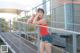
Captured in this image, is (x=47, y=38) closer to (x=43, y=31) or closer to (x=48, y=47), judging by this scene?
(x=43, y=31)

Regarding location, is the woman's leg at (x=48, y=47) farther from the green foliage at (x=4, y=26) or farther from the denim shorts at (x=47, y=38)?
the green foliage at (x=4, y=26)

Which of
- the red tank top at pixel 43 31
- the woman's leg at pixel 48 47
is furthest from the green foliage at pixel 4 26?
the woman's leg at pixel 48 47

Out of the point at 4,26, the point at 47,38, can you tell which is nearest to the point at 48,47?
the point at 47,38

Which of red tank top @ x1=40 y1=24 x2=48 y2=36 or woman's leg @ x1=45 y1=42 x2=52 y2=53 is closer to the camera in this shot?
woman's leg @ x1=45 y1=42 x2=52 y2=53

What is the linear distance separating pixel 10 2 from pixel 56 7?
15.7 metres

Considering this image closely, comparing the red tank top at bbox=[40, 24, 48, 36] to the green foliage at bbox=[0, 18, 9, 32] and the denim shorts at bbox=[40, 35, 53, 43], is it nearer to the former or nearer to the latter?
the denim shorts at bbox=[40, 35, 53, 43]

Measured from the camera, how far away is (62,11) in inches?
333

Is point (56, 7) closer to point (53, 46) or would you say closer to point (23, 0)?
point (53, 46)

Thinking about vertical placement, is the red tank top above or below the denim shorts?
above

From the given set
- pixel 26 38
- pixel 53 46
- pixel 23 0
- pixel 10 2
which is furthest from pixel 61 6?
pixel 10 2

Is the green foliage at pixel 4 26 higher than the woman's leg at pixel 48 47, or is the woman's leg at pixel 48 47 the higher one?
the green foliage at pixel 4 26

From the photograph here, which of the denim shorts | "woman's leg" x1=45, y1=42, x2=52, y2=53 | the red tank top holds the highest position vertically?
the red tank top

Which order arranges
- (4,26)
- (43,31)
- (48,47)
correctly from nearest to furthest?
(48,47)
(43,31)
(4,26)

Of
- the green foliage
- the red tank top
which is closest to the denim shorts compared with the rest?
the red tank top
